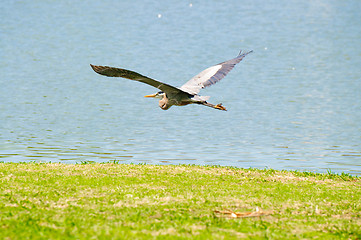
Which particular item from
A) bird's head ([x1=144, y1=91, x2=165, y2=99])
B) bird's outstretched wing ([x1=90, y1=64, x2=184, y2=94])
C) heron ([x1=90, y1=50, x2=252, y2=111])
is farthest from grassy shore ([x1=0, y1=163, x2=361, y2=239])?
bird's outstretched wing ([x1=90, y1=64, x2=184, y2=94])

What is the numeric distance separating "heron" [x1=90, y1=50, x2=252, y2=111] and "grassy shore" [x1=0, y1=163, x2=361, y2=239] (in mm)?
1984

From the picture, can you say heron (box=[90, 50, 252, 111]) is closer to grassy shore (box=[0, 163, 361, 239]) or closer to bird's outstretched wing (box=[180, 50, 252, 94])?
bird's outstretched wing (box=[180, 50, 252, 94])

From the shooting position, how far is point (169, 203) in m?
9.70

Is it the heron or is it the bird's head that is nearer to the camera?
the heron

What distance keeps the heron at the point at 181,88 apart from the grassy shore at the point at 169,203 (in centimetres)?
198

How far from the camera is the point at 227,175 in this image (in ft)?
46.6

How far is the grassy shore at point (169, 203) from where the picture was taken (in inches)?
299

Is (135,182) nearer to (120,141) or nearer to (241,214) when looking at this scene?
(241,214)

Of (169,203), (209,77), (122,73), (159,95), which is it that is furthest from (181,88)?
(169,203)

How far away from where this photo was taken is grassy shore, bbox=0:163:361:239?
7.58 m

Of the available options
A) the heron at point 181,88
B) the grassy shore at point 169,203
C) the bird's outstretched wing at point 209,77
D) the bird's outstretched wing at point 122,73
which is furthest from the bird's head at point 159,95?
the grassy shore at point 169,203

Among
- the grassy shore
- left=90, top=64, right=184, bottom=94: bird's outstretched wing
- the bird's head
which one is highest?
left=90, top=64, right=184, bottom=94: bird's outstretched wing

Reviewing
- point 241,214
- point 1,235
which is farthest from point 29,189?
point 241,214

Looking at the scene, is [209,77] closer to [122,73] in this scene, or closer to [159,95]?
[159,95]
